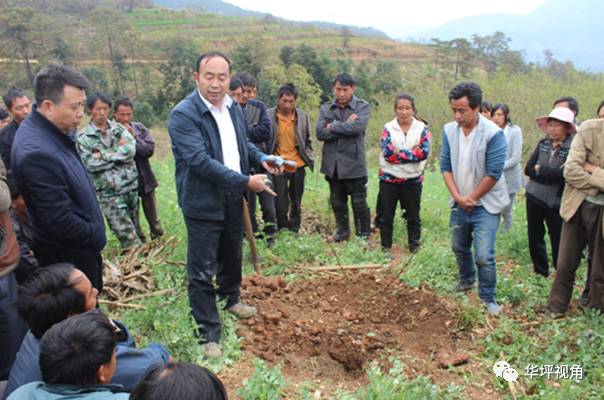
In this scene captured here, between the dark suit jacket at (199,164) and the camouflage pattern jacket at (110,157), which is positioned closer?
the dark suit jacket at (199,164)

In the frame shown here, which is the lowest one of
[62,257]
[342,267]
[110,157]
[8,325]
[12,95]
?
[342,267]

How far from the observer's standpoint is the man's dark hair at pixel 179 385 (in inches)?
56.9

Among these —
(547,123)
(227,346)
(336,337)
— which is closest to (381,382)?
(336,337)

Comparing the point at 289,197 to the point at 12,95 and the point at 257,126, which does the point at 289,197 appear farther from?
the point at 12,95

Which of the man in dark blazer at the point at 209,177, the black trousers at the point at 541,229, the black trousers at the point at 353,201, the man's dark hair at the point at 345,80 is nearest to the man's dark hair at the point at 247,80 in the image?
the man's dark hair at the point at 345,80

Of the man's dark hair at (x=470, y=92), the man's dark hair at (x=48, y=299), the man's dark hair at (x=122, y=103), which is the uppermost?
the man's dark hair at (x=470, y=92)

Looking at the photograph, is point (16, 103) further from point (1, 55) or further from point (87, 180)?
point (1, 55)

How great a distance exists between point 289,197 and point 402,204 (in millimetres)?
1576

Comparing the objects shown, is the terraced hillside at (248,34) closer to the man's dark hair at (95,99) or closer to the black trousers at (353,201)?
the black trousers at (353,201)

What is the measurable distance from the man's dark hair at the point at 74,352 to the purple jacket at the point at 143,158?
355 cm

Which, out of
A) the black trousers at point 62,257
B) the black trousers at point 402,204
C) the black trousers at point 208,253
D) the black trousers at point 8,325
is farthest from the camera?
the black trousers at point 402,204

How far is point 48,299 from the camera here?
219 centimetres

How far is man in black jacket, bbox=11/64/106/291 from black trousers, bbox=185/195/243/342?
685 millimetres

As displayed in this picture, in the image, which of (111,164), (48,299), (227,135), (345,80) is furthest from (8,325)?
(345,80)
